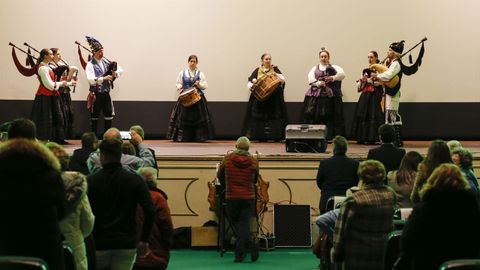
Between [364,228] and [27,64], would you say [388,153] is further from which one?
[27,64]

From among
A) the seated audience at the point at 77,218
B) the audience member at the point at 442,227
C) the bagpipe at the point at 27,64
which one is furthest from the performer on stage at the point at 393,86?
the seated audience at the point at 77,218

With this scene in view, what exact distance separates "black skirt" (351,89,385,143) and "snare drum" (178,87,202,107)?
226 centimetres

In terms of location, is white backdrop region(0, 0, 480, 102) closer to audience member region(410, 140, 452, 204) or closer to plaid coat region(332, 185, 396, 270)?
audience member region(410, 140, 452, 204)

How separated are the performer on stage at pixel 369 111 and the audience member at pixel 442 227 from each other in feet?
25.1

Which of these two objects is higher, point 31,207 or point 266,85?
point 266,85

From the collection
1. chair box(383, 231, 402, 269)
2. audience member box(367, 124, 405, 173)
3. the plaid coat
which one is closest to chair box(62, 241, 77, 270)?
the plaid coat

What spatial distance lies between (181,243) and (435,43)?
227 inches

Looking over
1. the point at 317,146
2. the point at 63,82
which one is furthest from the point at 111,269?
the point at 63,82

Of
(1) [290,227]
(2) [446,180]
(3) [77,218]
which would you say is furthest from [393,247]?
(1) [290,227]

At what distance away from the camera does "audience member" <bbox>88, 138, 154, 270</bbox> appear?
207 inches

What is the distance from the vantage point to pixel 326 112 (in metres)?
12.6

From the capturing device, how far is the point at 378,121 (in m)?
12.5

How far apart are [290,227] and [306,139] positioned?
1.27 meters

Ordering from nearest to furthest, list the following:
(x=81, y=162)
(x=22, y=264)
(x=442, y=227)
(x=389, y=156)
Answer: (x=22, y=264), (x=442, y=227), (x=81, y=162), (x=389, y=156)
